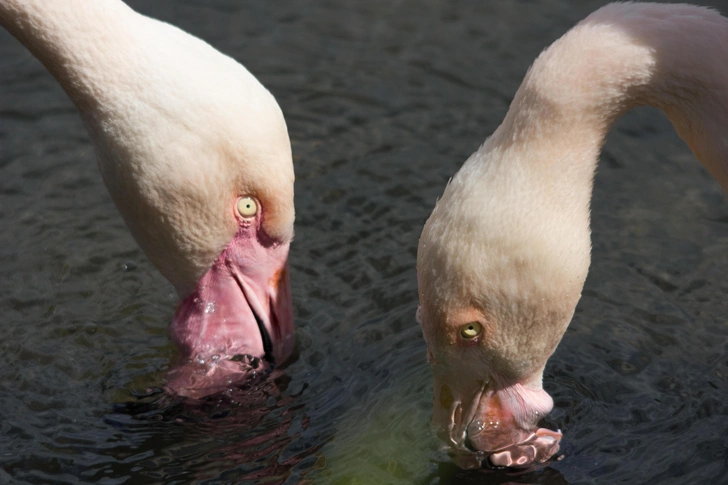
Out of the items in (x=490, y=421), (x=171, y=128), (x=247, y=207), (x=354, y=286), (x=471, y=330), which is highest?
(x=171, y=128)

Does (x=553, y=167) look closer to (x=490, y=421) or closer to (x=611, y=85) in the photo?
(x=611, y=85)

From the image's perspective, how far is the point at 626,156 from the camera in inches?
290

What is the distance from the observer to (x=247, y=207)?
202 inches

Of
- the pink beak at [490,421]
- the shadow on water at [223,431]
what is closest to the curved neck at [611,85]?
the pink beak at [490,421]

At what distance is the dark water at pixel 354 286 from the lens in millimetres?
5262

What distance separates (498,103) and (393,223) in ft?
5.05

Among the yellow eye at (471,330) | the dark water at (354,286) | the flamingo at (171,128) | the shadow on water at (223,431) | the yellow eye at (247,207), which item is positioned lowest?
the shadow on water at (223,431)

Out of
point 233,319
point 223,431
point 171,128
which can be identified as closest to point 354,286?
point 233,319

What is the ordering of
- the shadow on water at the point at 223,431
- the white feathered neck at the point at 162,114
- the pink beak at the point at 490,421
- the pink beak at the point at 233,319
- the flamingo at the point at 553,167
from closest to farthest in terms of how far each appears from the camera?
the flamingo at the point at 553,167
the pink beak at the point at 490,421
the white feathered neck at the point at 162,114
the shadow on water at the point at 223,431
the pink beak at the point at 233,319

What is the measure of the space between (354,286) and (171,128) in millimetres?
2050

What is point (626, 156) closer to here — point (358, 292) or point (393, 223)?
point (393, 223)

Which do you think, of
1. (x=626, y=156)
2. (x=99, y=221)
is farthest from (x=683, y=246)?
(x=99, y=221)

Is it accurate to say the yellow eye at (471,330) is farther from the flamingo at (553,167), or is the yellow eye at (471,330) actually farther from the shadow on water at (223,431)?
the shadow on water at (223,431)

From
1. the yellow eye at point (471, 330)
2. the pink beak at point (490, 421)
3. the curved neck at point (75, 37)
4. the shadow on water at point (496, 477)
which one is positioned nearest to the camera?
the yellow eye at point (471, 330)
